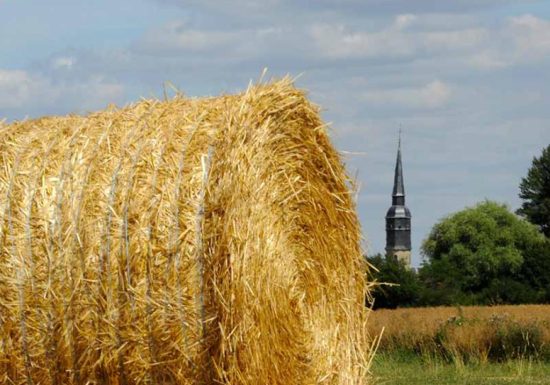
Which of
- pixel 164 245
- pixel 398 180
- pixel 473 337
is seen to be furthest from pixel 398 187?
pixel 164 245

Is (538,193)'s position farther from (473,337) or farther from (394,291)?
(473,337)

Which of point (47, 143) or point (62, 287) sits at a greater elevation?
point (47, 143)

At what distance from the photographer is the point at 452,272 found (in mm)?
73500

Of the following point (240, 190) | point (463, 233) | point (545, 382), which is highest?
point (463, 233)

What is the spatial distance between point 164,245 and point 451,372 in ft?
32.5

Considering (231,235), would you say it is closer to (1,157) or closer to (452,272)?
(1,157)

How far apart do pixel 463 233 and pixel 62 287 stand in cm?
8216

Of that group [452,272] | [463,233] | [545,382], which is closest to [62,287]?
[545,382]

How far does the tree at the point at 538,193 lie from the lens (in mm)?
80500

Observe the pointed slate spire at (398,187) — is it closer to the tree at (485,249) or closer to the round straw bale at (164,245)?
the tree at (485,249)

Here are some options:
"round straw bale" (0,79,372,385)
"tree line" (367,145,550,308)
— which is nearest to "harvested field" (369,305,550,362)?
"round straw bale" (0,79,372,385)

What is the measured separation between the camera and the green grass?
50.1 ft

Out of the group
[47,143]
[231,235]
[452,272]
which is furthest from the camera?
[452,272]

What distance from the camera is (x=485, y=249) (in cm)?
8512
